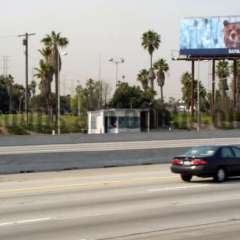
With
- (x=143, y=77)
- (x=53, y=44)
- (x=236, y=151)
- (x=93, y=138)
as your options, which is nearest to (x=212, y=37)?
(x=53, y=44)

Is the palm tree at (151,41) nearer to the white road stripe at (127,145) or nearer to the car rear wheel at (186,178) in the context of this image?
the white road stripe at (127,145)

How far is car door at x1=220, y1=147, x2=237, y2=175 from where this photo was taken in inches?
973

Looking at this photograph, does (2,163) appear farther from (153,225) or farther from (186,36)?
(186,36)

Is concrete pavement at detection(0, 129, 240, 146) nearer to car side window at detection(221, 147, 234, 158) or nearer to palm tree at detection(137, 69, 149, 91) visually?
car side window at detection(221, 147, 234, 158)

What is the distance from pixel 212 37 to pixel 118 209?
79.5 metres

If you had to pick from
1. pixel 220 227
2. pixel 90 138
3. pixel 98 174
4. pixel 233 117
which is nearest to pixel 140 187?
pixel 98 174

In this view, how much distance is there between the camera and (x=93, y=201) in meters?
17.9

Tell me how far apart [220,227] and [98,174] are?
1677 cm

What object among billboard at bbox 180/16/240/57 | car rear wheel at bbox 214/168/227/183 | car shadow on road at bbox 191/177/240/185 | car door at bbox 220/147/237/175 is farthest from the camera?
billboard at bbox 180/16/240/57

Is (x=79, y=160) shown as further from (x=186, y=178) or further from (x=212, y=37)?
(x=212, y=37)

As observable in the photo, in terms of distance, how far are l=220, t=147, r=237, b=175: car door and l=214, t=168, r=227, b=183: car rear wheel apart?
0.21 meters

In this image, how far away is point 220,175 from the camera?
24328mm

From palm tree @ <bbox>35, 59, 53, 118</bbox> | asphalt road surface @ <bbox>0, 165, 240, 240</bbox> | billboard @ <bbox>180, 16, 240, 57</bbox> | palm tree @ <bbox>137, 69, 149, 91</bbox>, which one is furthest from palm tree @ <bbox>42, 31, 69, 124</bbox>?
asphalt road surface @ <bbox>0, 165, 240, 240</bbox>

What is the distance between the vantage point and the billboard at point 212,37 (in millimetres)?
92938
